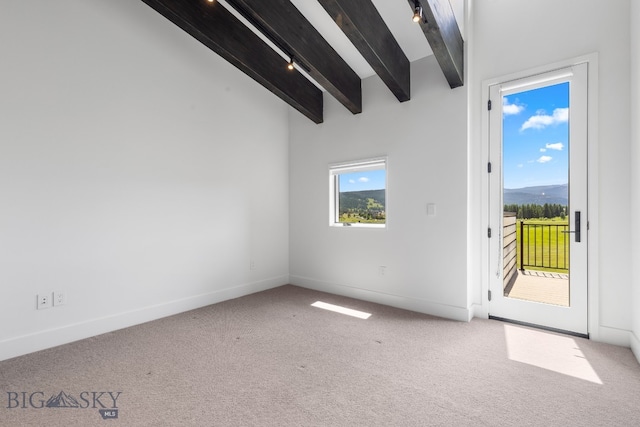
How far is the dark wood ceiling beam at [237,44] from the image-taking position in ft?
8.80

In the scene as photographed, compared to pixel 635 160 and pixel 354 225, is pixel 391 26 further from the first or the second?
pixel 635 160

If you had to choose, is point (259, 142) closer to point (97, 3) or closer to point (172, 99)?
point (172, 99)

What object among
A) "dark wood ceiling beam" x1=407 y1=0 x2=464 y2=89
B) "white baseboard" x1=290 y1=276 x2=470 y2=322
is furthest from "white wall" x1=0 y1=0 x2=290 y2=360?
"dark wood ceiling beam" x1=407 y1=0 x2=464 y2=89

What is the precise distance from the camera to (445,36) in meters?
2.60

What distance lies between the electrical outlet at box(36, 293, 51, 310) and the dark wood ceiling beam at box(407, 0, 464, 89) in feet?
11.9

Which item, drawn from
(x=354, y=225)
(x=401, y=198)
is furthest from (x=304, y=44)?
(x=354, y=225)

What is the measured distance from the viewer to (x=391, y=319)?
3150 mm

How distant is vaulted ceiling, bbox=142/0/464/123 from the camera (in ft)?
8.26

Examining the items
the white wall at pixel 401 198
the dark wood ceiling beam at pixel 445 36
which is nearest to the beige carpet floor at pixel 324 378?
the white wall at pixel 401 198

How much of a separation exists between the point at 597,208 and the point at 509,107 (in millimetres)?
1208

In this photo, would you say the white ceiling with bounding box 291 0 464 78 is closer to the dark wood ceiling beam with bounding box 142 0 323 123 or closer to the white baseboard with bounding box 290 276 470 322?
the dark wood ceiling beam with bounding box 142 0 323 123

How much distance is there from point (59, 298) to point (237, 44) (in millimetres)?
2813

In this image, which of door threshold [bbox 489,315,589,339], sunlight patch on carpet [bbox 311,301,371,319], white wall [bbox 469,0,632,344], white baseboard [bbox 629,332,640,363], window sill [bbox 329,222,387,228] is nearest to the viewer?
white baseboard [bbox 629,332,640,363]

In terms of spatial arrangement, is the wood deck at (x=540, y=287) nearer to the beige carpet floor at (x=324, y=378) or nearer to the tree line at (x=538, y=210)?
the beige carpet floor at (x=324, y=378)
